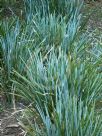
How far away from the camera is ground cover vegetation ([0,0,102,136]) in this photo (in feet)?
7.09

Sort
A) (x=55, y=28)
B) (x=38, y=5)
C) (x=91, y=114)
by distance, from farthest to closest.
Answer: (x=38, y=5) → (x=55, y=28) → (x=91, y=114)

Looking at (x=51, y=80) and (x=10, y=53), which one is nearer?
(x=51, y=80)

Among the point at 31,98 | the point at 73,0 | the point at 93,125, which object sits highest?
the point at 93,125

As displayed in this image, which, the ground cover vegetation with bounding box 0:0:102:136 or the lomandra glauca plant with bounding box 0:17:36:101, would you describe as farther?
the lomandra glauca plant with bounding box 0:17:36:101

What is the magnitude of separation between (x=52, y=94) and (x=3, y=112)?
1.82 feet

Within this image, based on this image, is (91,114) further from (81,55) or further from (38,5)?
(38,5)

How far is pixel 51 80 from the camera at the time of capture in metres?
2.61

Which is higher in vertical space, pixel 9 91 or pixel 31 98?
pixel 31 98

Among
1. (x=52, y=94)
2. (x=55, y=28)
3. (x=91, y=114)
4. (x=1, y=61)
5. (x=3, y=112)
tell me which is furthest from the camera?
(x=55, y=28)

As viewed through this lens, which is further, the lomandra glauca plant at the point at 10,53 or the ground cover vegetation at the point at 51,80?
the lomandra glauca plant at the point at 10,53

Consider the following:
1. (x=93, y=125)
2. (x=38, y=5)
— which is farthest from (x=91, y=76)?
(x=38, y=5)

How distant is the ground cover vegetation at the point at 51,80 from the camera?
2.16m

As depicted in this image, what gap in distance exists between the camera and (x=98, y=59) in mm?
3027

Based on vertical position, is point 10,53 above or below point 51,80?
below
